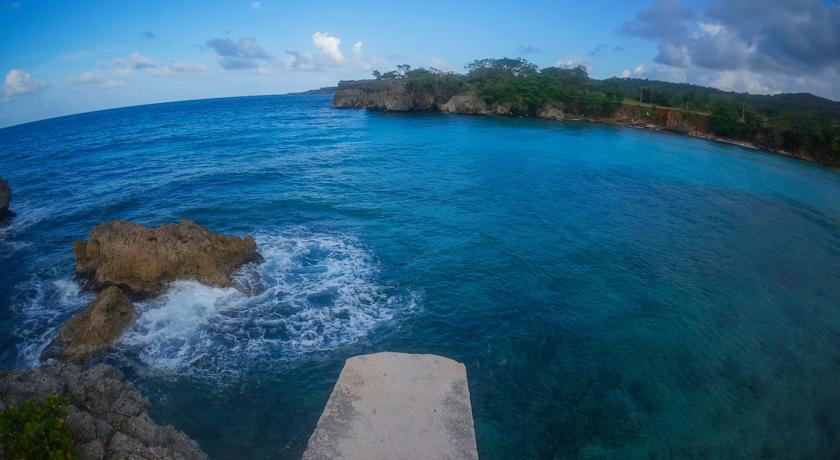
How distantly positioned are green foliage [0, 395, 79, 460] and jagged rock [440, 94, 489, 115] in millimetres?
88460

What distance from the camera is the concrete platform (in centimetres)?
798

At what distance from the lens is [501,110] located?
282ft

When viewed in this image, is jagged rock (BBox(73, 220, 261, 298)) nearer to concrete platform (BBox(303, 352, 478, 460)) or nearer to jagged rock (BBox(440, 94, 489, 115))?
concrete platform (BBox(303, 352, 478, 460))

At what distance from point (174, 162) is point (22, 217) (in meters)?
17.4

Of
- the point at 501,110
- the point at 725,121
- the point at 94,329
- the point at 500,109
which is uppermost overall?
the point at 500,109

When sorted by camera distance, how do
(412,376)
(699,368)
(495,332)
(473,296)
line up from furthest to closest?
(473,296) → (495,332) → (699,368) → (412,376)

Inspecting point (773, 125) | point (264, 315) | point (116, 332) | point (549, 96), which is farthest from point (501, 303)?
point (549, 96)

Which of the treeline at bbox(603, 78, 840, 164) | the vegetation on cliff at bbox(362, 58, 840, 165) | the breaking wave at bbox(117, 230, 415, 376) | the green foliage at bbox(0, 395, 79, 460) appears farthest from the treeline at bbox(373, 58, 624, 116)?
the green foliage at bbox(0, 395, 79, 460)

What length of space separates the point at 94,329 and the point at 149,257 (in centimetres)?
413

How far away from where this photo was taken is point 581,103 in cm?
8375

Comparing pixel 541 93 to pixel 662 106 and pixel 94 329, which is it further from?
pixel 94 329

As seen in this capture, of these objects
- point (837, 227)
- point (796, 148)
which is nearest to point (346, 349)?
point (837, 227)

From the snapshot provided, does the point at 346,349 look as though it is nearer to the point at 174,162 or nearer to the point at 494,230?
the point at 494,230

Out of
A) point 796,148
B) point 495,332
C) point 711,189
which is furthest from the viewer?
point 796,148
